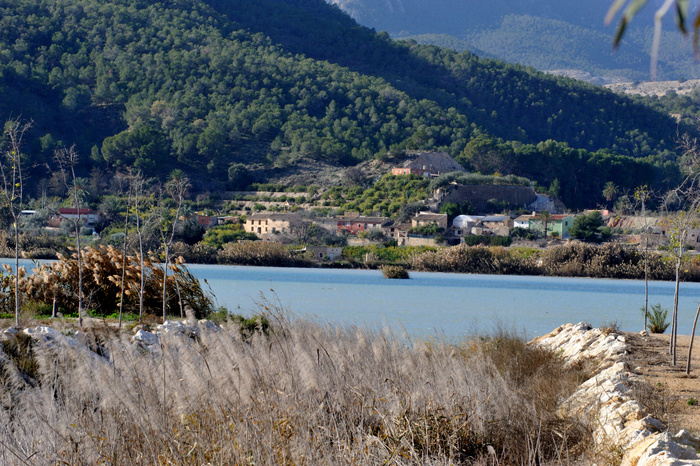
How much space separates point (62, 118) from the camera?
78875mm

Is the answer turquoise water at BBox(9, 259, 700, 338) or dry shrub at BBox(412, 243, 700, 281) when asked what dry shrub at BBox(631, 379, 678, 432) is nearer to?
turquoise water at BBox(9, 259, 700, 338)

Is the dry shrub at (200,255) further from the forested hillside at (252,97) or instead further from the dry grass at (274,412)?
the dry grass at (274,412)

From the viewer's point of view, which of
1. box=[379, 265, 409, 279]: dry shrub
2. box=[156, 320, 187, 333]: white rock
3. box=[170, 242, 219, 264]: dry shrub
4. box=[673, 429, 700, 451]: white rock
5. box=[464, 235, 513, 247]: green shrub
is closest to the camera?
box=[673, 429, 700, 451]: white rock

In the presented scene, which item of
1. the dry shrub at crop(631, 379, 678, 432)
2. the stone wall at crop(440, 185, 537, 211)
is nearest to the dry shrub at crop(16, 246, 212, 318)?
the dry shrub at crop(631, 379, 678, 432)

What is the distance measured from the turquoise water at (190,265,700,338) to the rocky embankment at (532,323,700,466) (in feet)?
15.1

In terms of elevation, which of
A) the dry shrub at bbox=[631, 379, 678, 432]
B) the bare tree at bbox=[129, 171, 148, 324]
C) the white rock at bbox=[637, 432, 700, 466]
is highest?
the bare tree at bbox=[129, 171, 148, 324]

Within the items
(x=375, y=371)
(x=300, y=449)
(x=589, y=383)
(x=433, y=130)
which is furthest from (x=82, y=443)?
(x=433, y=130)

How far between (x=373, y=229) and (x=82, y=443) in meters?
49.8

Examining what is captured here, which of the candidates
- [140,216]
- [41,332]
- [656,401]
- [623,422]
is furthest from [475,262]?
[623,422]

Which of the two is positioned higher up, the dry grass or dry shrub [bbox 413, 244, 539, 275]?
the dry grass

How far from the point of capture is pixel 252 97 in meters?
92.8

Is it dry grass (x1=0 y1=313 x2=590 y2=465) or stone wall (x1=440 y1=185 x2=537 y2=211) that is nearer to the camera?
dry grass (x1=0 y1=313 x2=590 y2=465)

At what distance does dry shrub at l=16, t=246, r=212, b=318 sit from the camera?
419 inches

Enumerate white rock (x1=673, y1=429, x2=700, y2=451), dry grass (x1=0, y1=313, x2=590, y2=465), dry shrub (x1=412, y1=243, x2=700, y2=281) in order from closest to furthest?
dry grass (x1=0, y1=313, x2=590, y2=465) < white rock (x1=673, y1=429, x2=700, y2=451) < dry shrub (x1=412, y1=243, x2=700, y2=281)
